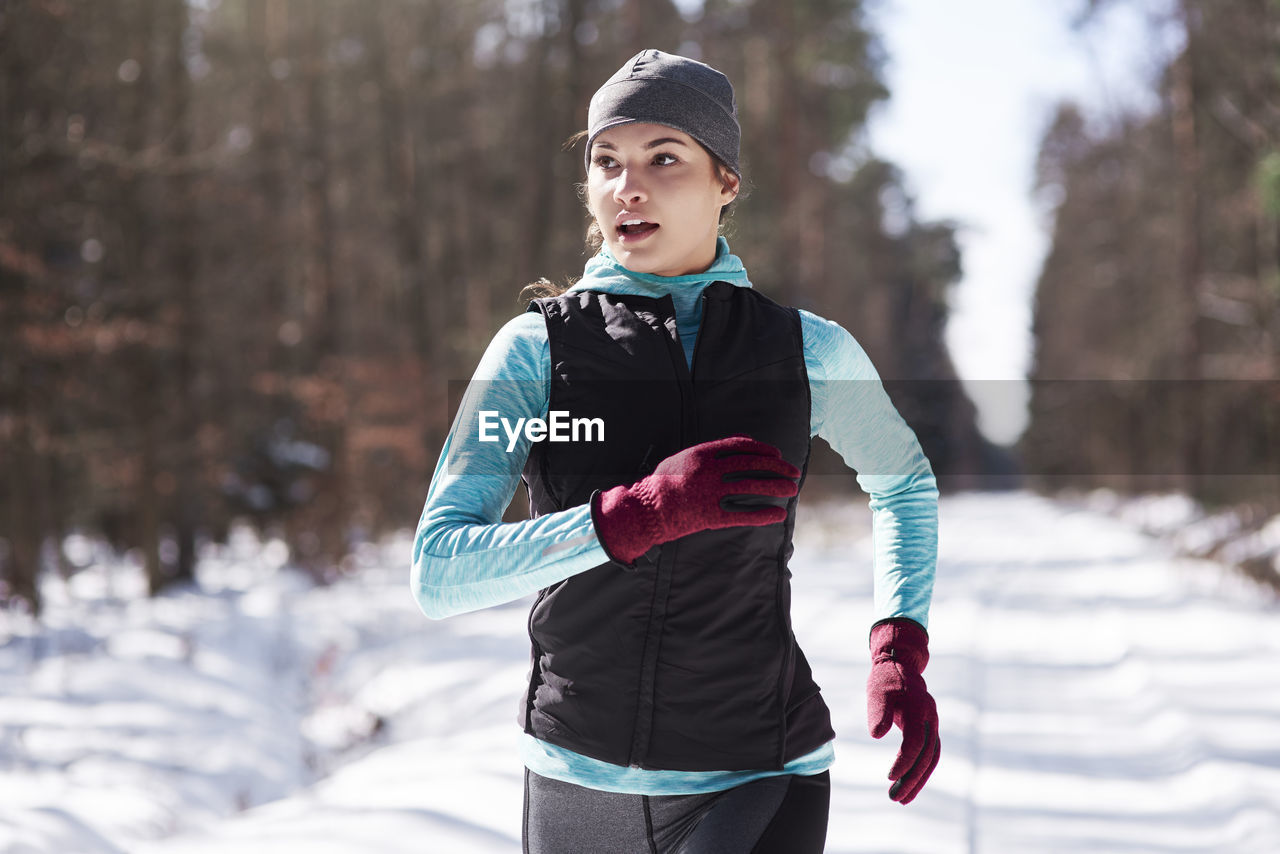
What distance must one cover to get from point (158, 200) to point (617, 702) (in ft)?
52.8

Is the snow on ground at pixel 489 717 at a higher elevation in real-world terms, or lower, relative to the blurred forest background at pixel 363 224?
lower

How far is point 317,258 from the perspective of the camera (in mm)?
18422

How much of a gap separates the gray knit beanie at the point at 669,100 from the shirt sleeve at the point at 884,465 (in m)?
0.37

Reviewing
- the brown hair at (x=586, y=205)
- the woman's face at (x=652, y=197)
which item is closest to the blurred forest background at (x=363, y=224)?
the brown hair at (x=586, y=205)

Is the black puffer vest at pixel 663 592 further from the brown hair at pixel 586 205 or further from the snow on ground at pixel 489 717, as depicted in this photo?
the snow on ground at pixel 489 717

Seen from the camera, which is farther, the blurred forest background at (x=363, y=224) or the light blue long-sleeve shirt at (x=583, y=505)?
the blurred forest background at (x=363, y=224)

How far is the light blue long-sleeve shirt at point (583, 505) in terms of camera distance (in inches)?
63.3

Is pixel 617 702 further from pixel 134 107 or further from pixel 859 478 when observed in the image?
pixel 134 107

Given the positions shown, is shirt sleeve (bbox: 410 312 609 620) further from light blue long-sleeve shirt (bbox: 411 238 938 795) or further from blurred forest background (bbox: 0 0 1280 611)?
blurred forest background (bbox: 0 0 1280 611)

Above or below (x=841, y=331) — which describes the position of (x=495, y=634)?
below

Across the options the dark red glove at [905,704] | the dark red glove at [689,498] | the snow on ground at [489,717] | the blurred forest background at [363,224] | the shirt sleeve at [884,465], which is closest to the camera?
the dark red glove at [689,498]

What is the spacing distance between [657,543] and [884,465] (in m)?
0.65

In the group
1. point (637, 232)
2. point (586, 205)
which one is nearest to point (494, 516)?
point (637, 232)

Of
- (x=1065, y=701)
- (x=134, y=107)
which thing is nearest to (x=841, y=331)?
(x=1065, y=701)
